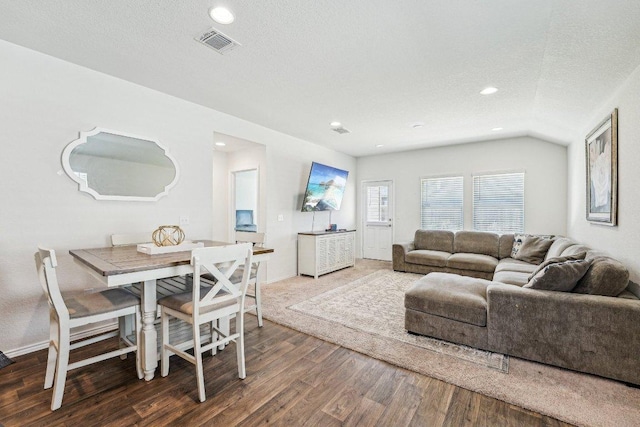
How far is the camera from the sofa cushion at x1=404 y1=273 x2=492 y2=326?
249 cm

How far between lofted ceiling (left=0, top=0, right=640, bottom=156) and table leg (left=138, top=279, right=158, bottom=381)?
1.93 metres

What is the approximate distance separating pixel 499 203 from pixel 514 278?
2713mm

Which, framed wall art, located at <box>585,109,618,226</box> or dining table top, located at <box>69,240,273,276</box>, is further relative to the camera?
framed wall art, located at <box>585,109,618,226</box>

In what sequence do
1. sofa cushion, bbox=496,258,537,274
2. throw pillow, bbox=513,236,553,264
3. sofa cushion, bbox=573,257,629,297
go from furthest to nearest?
throw pillow, bbox=513,236,553,264, sofa cushion, bbox=496,258,537,274, sofa cushion, bbox=573,257,629,297

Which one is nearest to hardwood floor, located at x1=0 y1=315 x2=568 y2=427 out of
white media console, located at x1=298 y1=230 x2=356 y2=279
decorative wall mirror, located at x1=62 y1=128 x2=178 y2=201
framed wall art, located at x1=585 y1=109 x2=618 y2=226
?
decorative wall mirror, located at x1=62 y1=128 x2=178 y2=201

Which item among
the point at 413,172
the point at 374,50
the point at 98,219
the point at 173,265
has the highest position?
the point at 374,50

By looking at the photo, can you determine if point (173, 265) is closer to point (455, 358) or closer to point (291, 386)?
point (291, 386)

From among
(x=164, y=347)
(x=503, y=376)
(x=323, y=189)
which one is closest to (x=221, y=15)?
(x=164, y=347)

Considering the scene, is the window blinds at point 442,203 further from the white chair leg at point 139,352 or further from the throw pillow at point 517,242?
the white chair leg at point 139,352

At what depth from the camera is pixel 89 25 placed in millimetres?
2104

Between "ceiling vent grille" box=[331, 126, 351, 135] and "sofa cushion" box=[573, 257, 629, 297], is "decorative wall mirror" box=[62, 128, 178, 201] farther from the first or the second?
"sofa cushion" box=[573, 257, 629, 297]

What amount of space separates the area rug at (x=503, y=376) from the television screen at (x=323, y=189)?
2.33m

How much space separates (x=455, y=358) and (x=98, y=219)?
354cm

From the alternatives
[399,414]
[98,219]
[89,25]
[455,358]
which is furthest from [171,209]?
A: [455,358]
